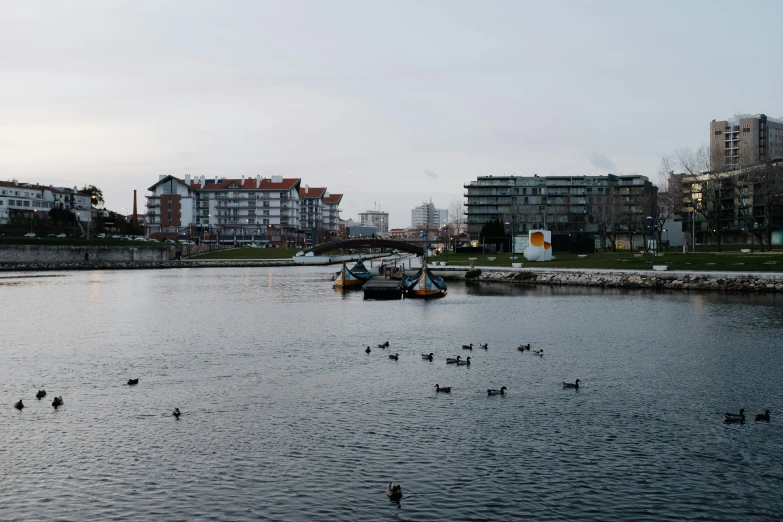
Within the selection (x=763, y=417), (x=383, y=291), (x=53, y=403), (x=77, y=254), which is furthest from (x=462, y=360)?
(x=77, y=254)

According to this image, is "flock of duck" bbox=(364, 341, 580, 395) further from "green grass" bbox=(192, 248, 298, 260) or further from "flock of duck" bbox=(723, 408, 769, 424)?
"green grass" bbox=(192, 248, 298, 260)

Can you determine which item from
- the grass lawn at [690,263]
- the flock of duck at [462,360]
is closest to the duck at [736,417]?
the flock of duck at [462,360]

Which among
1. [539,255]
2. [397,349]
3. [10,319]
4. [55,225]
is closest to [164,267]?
[55,225]

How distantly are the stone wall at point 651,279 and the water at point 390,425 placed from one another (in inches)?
1072

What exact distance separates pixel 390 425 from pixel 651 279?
61.1m

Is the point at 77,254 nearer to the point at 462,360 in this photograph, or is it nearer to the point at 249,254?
the point at 249,254

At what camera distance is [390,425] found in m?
21.9

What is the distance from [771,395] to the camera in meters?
25.5

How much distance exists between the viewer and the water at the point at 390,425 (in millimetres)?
16125

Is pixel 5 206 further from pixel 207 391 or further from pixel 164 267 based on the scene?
pixel 207 391

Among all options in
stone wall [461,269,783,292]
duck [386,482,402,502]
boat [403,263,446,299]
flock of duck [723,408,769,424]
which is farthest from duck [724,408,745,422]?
stone wall [461,269,783,292]

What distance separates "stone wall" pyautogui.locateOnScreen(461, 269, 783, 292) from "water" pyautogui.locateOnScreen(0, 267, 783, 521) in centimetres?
2724

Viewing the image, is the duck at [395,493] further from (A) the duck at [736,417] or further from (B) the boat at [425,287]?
(B) the boat at [425,287]

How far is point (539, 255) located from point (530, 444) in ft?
278
